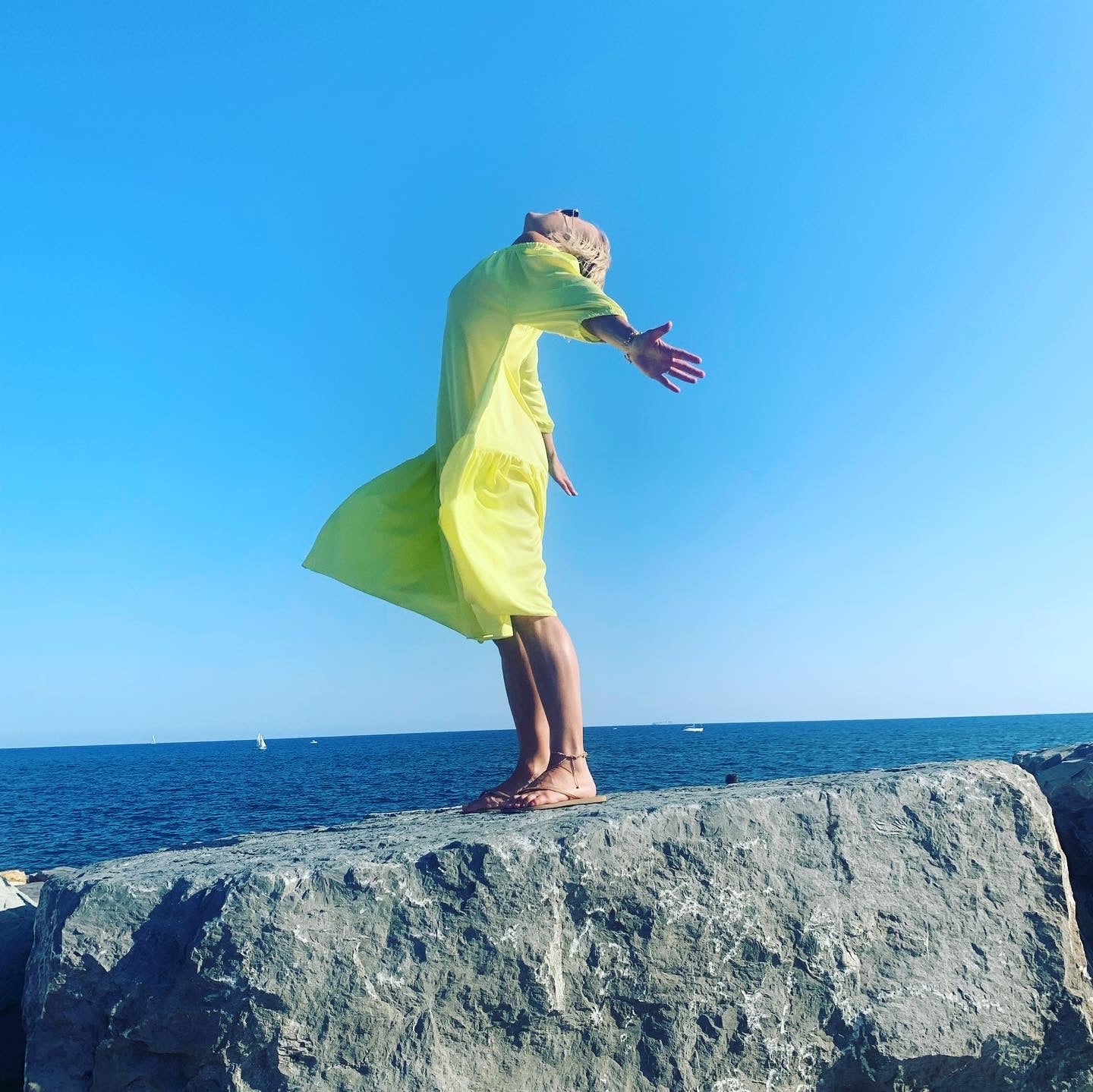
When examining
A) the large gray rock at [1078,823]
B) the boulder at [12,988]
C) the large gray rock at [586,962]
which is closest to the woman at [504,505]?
the large gray rock at [586,962]

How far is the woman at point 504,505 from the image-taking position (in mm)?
2994

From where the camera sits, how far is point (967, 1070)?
254 centimetres

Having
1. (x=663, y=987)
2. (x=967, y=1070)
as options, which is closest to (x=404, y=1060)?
(x=663, y=987)

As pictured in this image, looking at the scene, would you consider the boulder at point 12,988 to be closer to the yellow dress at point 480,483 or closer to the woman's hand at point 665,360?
the yellow dress at point 480,483

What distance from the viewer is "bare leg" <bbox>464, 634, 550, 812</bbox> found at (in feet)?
10.7

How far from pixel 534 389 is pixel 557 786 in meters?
A: 1.57

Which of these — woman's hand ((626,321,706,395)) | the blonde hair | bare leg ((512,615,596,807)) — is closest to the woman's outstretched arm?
woman's hand ((626,321,706,395))

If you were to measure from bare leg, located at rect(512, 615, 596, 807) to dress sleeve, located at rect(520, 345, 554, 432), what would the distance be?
0.92m

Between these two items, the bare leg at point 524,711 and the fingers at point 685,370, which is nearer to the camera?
the fingers at point 685,370

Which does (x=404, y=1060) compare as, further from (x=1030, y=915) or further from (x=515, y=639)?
(x=1030, y=915)

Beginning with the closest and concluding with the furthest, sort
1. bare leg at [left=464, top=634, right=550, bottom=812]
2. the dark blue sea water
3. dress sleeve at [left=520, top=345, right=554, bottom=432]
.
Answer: bare leg at [left=464, top=634, right=550, bottom=812] → dress sleeve at [left=520, top=345, right=554, bottom=432] → the dark blue sea water

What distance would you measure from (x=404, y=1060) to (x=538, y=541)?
1.71 m

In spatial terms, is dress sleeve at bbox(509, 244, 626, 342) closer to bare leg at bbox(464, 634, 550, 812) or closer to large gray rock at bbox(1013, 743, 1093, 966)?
bare leg at bbox(464, 634, 550, 812)

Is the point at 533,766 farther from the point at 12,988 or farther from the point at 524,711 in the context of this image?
A: the point at 12,988
